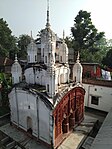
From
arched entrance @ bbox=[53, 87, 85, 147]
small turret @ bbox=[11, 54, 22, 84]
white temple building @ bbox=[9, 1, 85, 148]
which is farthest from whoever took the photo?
small turret @ bbox=[11, 54, 22, 84]

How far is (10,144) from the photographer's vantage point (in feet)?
49.8

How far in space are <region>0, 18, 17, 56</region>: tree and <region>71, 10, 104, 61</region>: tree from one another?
1683 cm

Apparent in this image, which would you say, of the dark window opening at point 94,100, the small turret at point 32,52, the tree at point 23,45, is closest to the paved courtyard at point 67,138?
the dark window opening at point 94,100

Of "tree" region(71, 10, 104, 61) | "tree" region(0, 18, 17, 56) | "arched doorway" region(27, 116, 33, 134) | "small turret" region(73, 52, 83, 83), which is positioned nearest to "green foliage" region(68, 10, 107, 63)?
"tree" region(71, 10, 104, 61)

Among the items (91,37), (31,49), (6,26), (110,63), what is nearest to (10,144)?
(31,49)

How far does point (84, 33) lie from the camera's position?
38875 mm

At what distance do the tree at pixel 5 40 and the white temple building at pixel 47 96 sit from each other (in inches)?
936

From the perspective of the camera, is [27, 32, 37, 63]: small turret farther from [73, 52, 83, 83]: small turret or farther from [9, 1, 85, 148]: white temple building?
[73, 52, 83, 83]: small turret

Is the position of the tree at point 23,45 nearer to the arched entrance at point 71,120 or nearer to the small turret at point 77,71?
the small turret at point 77,71

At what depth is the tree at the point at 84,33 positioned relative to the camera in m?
38.7

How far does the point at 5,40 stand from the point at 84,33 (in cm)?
1994

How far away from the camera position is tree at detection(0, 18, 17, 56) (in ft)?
130

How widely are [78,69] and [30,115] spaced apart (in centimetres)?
711

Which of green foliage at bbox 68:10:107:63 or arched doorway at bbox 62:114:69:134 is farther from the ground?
green foliage at bbox 68:10:107:63
